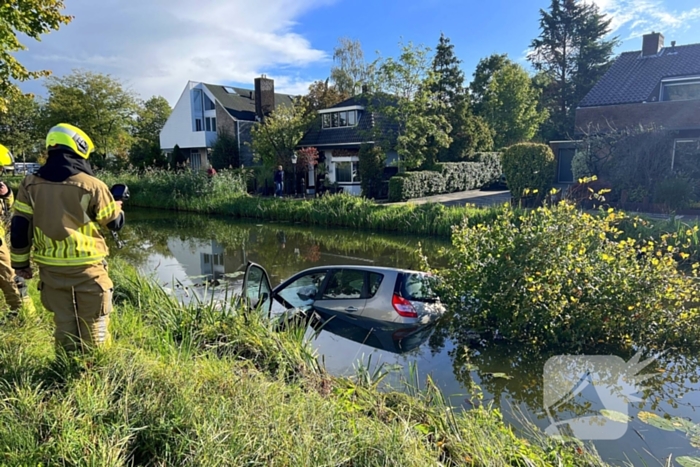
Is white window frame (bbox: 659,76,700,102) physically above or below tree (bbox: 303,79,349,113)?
below

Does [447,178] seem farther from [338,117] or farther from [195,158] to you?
[195,158]

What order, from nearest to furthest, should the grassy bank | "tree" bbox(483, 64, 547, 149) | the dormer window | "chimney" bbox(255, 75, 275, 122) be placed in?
the grassy bank < the dormer window < "chimney" bbox(255, 75, 275, 122) < "tree" bbox(483, 64, 547, 149)

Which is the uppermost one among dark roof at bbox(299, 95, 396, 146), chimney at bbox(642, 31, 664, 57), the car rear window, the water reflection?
chimney at bbox(642, 31, 664, 57)

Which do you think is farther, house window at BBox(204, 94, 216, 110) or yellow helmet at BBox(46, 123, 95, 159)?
house window at BBox(204, 94, 216, 110)

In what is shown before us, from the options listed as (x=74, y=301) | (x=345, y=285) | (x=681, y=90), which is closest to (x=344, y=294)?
(x=345, y=285)

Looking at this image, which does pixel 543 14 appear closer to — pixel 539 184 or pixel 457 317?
pixel 539 184

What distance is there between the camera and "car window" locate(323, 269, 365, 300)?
6602mm

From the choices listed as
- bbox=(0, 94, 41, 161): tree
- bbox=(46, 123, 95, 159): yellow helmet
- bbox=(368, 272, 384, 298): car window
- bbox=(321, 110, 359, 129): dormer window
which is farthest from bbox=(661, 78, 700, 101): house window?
bbox=(0, 94, 41, 161): tree

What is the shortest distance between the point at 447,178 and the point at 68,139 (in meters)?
24.6

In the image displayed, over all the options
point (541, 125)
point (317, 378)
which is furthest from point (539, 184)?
point (541, 125)

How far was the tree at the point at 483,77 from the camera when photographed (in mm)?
41844

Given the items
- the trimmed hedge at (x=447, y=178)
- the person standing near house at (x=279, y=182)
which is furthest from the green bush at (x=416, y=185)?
the person standing near house at (x=279, y=182)

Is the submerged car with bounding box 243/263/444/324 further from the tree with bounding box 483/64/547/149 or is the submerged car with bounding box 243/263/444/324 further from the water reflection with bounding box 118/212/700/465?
the tree with bounding box 483/64/547/149

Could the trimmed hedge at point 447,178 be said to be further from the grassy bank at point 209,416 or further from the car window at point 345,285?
the grassy bank at point 209,416
